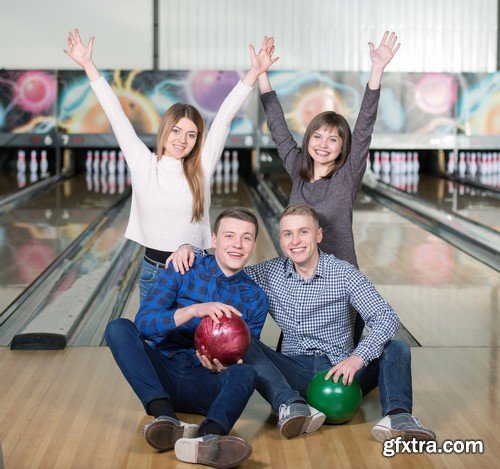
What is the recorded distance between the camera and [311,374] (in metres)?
3.09

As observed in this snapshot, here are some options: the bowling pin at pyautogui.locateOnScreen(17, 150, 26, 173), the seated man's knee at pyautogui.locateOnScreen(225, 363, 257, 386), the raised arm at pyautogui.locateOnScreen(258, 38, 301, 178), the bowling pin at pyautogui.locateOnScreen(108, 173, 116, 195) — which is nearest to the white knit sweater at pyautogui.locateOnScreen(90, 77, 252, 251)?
the raised arm at pyautogui.locateOnScreen(258, 38, 301, 178)

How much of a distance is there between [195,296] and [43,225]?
12.7ft

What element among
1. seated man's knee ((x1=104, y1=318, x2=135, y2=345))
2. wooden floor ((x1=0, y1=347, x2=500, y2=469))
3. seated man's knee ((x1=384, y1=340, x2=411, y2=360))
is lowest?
A: wooden floor ((x1=0, y1=347, x2=500, y2=469))

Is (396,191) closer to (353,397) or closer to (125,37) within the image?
(125,37)

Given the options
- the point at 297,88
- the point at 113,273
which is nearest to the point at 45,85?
the point at 297,88

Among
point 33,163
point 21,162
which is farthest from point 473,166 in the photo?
point 21,162

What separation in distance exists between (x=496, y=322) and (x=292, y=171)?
133 cm

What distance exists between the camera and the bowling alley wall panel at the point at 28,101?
967 cm

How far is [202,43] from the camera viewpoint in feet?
34.3

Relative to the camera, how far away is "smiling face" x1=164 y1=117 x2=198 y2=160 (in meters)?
3.24

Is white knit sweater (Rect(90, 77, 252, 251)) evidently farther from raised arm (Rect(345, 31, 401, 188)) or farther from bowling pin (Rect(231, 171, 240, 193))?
bowling pin (Rect(231, 171, 240, 193))

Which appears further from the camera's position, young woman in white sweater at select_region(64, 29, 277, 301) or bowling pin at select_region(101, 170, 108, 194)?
bowling pin at select_region(101, 170, 108, 194)

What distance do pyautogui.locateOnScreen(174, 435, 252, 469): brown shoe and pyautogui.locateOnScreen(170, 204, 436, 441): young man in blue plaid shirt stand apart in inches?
9.0

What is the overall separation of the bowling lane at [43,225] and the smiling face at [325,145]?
5.75ft
